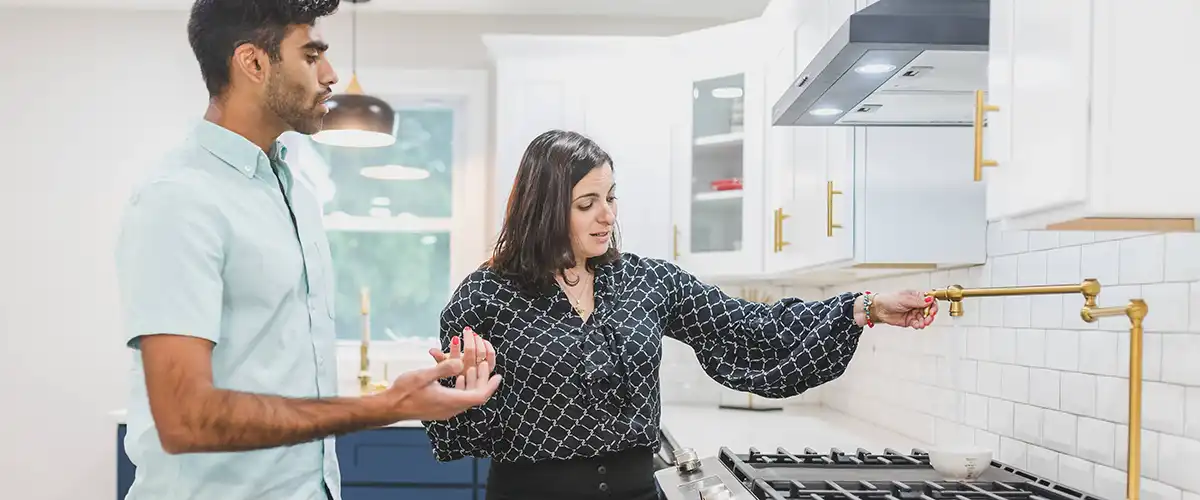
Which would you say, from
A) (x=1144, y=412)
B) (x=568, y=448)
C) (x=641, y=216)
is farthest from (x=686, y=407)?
(x=1144, y=412)

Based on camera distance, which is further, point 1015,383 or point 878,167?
point 878,167

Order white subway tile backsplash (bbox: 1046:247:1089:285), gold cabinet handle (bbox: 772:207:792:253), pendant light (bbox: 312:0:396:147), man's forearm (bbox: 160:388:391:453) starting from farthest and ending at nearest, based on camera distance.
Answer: pendant light (bbox: 312:0:396:147)
gold cabinet handle (bbox: 772:207:792:253)
white subway tile backsplash (bbox: 1046:247:1089:285)
man's forearm (bbox: 160:388:391:453)

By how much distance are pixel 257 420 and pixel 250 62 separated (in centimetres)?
47

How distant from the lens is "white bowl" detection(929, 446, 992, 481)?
200 centimetres

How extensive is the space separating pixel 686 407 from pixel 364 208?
1631mm

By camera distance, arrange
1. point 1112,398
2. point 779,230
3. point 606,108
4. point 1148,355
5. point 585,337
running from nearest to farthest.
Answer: point 1148,355 → point 1112,398 → point 585,337 → point 779,230 → point 606,108

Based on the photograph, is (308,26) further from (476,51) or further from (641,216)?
(476,51)

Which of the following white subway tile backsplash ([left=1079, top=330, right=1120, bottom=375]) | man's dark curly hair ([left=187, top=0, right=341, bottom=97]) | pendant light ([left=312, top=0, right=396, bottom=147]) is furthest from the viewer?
pendant light ([left=312, top=0, right=396, bottom=147])

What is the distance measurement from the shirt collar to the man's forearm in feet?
1.06

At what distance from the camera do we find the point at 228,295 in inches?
50.1

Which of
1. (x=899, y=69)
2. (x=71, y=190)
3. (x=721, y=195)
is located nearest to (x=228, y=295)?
(x=899, y=69)

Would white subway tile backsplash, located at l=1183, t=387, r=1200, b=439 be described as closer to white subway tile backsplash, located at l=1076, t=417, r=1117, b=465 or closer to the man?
white subway tile backsplash, located at l=1076, t=417, r=1117, b=465

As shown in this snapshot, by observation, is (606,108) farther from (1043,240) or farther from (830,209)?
(1043,240)

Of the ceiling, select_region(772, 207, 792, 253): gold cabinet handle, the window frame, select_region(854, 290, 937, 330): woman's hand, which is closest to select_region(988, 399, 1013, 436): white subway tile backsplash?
select_region(854, 290, 937, 330): woman's hand
